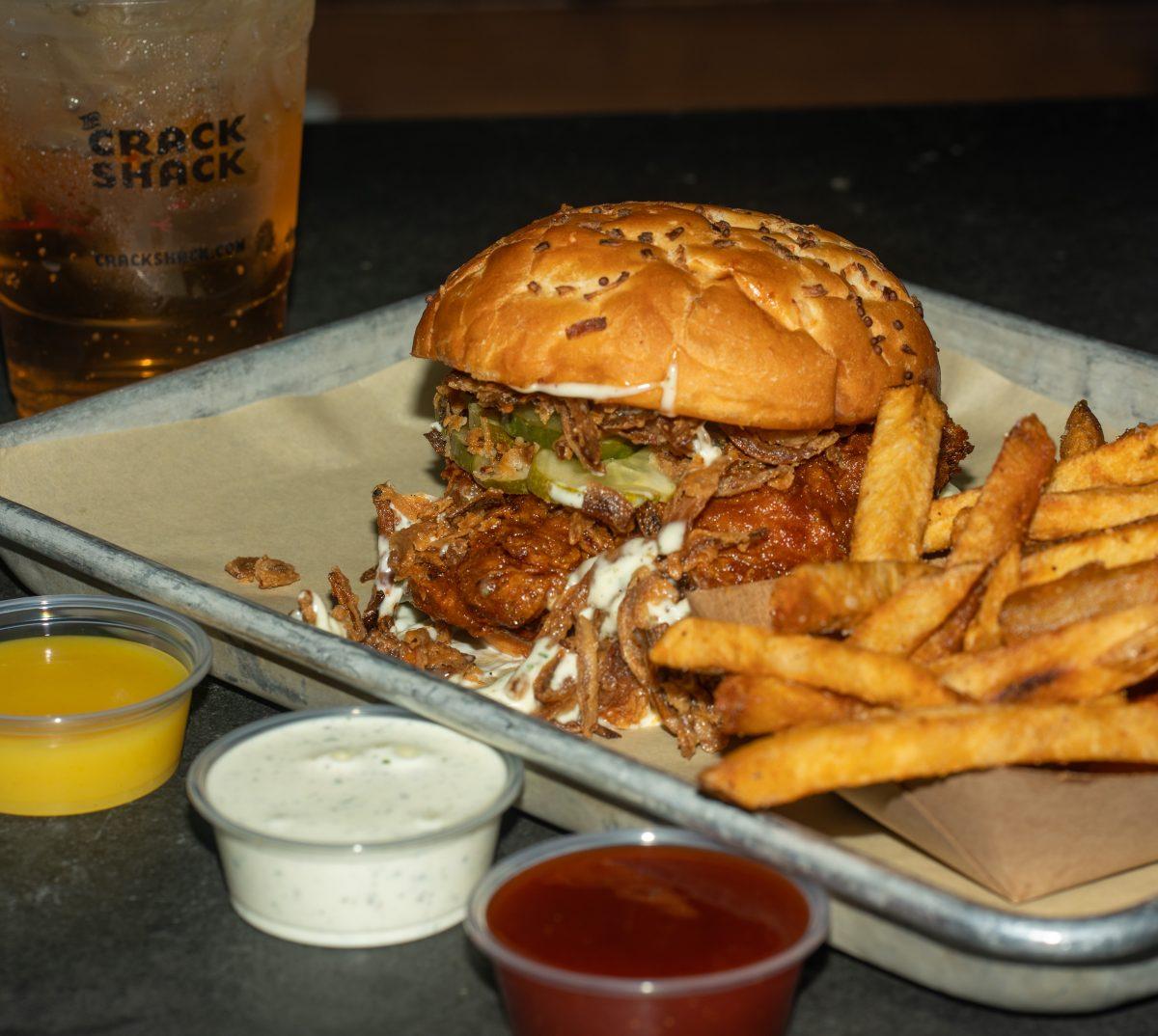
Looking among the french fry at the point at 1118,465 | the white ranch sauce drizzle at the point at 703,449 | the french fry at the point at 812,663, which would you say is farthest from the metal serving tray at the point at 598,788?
the french fry at the point at 1118,465

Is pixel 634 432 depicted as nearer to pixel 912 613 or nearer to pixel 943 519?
pixel 943 519

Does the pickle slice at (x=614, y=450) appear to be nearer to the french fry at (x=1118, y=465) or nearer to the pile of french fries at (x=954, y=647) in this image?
the pile of french fries at (x=954, y=647)

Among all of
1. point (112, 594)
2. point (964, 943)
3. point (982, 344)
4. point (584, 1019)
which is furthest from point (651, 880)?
point (982, 344)

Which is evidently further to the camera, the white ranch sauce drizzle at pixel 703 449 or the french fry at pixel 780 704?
the white ranch sauce drizzle at pixel 703 449

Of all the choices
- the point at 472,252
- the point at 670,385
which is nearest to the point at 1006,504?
the point at 670,385

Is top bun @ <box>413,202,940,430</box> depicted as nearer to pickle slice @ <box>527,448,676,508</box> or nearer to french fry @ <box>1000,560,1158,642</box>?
pickle slice @ <box>527,448,676,508</box>

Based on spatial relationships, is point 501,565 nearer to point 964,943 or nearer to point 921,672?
point 921,672
